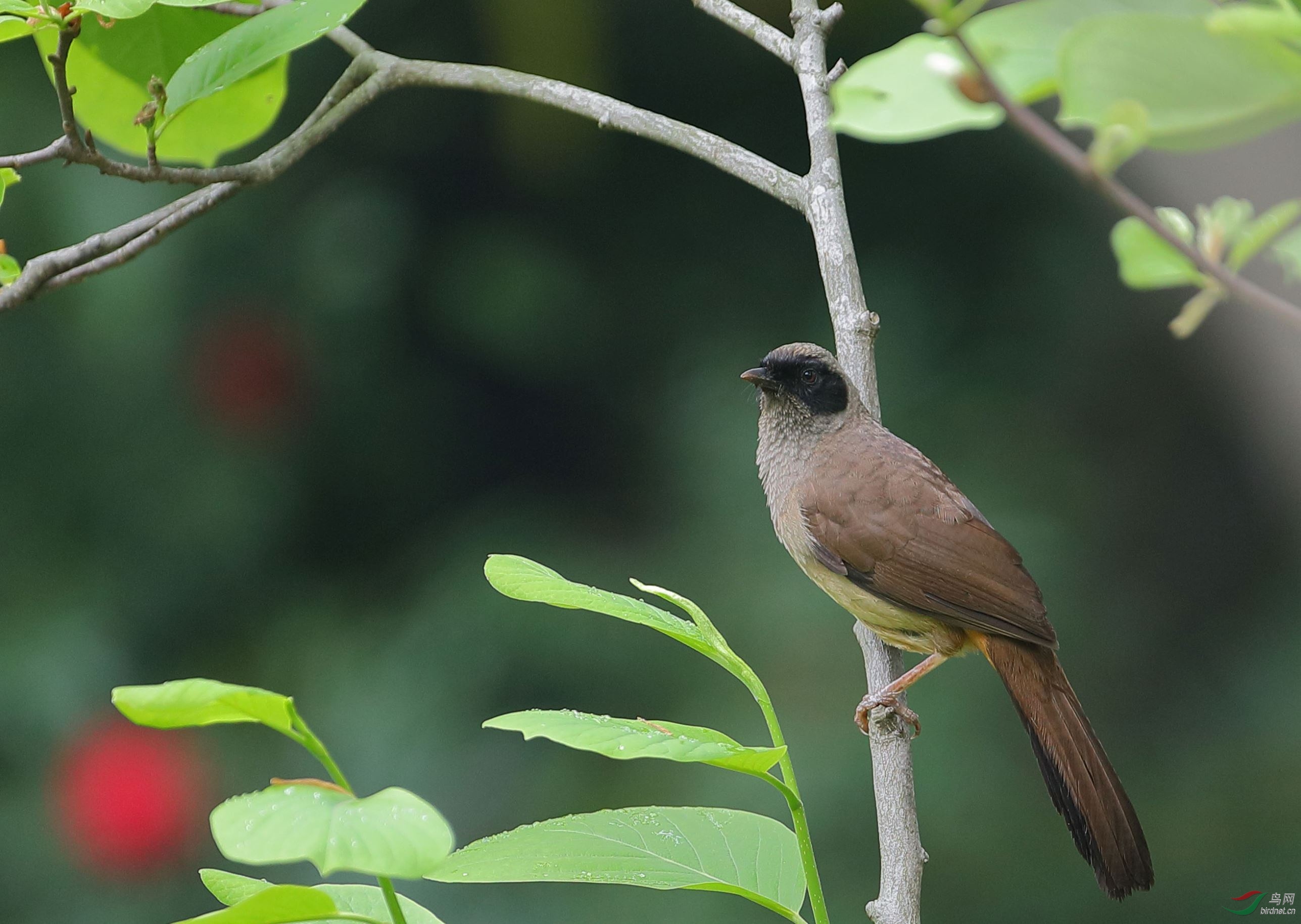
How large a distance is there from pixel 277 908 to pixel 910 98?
53cm

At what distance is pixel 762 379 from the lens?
2172mm

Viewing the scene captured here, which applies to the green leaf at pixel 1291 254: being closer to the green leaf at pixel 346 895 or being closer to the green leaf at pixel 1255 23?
the green leaf at pixel 1255 23

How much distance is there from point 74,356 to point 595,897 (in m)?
1.85

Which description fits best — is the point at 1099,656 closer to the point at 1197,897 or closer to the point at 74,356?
the point at 1197,897

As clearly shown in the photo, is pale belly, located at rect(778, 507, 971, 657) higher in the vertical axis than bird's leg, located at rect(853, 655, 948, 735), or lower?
higher

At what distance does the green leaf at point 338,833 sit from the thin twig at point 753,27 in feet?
3.73

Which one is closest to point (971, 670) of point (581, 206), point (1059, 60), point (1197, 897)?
point (1197, 897)

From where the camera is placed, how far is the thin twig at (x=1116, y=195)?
1.46 feet

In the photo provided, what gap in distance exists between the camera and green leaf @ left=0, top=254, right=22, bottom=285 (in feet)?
4.15

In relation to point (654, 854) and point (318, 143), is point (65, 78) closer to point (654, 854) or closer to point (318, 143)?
point (318, 143)

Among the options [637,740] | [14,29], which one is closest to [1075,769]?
[637,740]

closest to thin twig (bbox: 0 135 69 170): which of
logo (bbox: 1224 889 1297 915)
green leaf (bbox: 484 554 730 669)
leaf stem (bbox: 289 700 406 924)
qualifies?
green leaf (bbox: 484 554 730 669)

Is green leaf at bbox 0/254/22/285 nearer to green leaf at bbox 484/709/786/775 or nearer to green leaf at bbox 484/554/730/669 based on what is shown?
green leaf at bbox 484/554/730/669

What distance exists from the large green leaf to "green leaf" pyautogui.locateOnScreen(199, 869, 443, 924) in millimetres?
838
